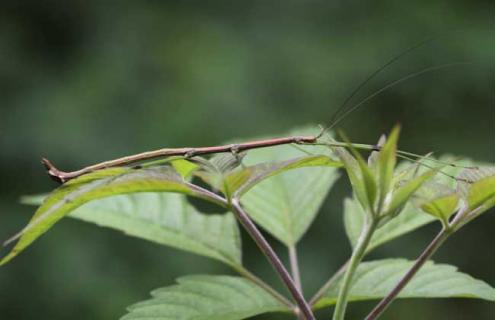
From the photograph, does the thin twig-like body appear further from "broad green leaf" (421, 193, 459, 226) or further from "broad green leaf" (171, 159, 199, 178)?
"broad green leaf" (421, 193, 459, 226)

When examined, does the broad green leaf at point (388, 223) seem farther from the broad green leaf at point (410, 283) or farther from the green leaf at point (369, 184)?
the green leaf at point (369, 184)

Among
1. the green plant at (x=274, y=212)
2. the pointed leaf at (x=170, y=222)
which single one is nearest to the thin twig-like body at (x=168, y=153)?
the green plant at (x=274, y=212)

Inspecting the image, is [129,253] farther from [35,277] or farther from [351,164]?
[351,164]

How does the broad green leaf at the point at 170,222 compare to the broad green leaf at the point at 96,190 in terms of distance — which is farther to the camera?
the broad green leaf at the point at 170,222

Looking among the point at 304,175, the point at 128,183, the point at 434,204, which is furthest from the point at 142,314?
the point at 304,175

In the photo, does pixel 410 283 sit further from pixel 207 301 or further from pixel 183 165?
pixel 183 165
